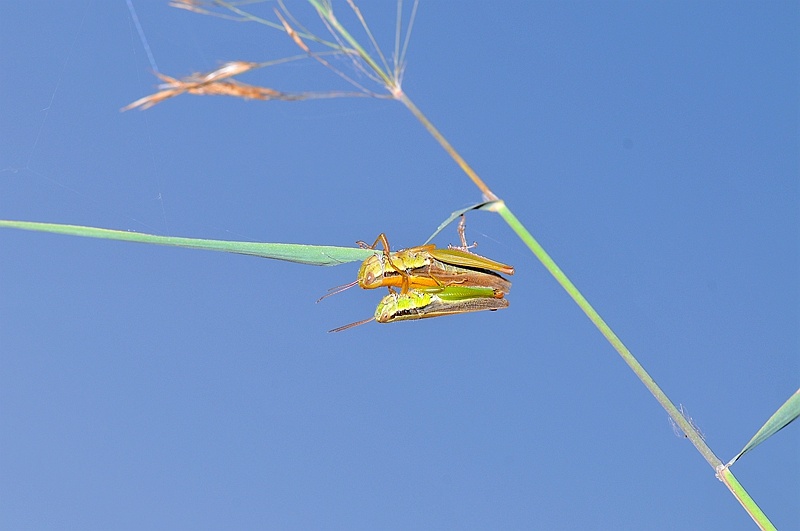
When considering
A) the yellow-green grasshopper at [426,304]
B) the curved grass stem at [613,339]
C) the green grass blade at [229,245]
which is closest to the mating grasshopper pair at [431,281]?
the yellow-green grasshopper at [426,304]

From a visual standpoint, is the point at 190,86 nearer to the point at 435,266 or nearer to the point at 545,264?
the point at 545,264

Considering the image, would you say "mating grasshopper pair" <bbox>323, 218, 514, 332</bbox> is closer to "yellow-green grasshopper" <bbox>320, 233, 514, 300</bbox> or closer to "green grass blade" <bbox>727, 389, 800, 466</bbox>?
"yellow-green grasshopper" <bbox>320, 233, 514, 300</bbox>

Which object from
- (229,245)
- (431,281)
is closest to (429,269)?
(431,281)

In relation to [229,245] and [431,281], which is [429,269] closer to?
[431,281]

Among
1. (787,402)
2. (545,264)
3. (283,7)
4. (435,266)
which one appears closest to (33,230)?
(283,7)

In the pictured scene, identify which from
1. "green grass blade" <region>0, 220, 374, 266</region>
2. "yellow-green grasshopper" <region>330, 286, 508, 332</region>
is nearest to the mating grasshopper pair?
"yellow-green grasshopper" <region>330, 286, 508, 332</region>

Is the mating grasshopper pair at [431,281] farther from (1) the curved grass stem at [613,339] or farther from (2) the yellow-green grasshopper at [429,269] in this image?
(1) the curved grass stem at [613,339]
